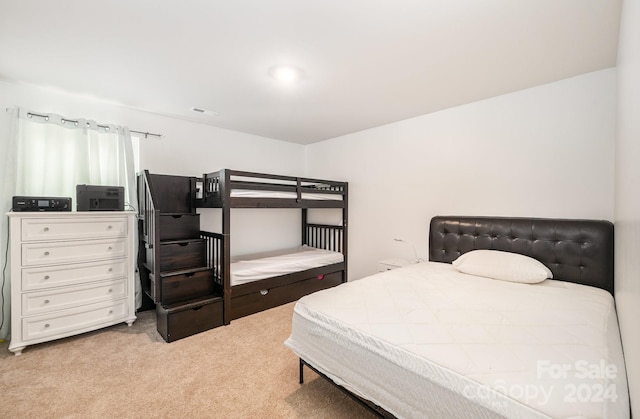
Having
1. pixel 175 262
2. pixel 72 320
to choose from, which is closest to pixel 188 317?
pixel 175 262

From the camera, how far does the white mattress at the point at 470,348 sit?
906 millimetres

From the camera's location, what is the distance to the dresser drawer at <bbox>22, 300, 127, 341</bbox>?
7.27 feet

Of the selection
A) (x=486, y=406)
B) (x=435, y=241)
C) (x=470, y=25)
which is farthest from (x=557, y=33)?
(x=486, y=406)

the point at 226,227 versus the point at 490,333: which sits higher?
the point at 226,227

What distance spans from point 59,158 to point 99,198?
0.56m

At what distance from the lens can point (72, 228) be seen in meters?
2.41

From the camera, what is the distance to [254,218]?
13.3ft

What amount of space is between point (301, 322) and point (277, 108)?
2.28 metres

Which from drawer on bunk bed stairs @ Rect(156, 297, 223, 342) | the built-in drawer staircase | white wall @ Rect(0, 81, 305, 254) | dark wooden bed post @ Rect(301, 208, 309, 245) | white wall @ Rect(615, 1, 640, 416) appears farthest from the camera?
dark wooden bed post @ Rect(301, 208, 309, 245)

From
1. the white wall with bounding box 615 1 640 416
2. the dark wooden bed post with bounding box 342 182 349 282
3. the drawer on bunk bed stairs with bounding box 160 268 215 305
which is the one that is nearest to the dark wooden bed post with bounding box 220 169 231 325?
the drawer on bunk bed stairs with bounding box 160 268 215 305

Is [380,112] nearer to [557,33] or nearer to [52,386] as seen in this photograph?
[557,33]

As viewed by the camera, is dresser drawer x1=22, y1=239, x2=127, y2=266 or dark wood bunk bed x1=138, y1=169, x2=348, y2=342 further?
dark wood bunk bed x1=138, y1=169, x2=348, y2=342

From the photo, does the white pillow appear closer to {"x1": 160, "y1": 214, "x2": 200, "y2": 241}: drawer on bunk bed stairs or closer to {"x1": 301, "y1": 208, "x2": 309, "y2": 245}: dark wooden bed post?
{"x1": 301, "y1": 208, "x2": 309, "y2": 245}: dark wooden bed post

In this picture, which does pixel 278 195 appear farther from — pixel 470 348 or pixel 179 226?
pixel 470 348
